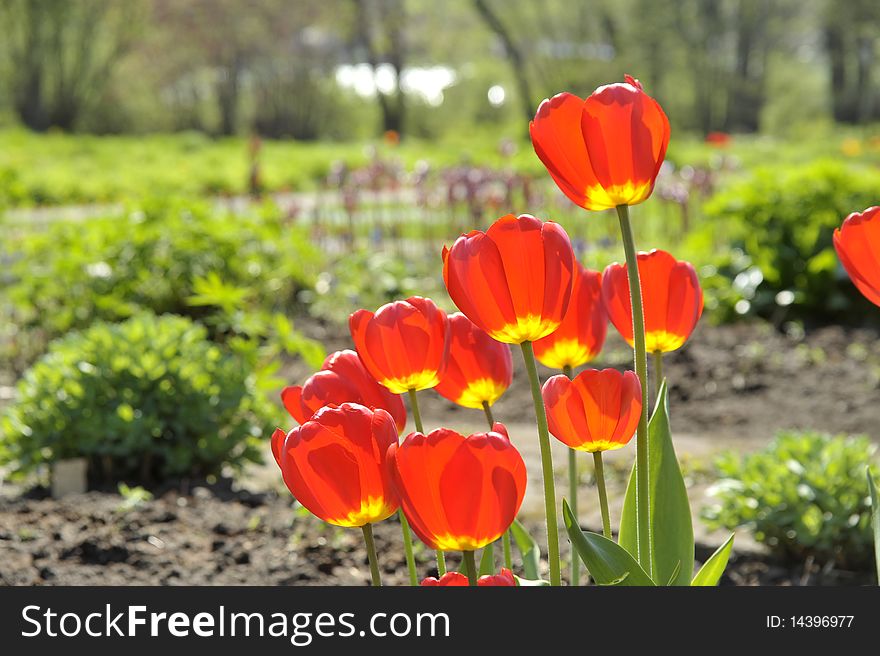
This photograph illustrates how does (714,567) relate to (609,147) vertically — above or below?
below

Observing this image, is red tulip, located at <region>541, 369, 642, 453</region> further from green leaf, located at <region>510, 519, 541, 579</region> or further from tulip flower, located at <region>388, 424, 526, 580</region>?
green leaf, located at <region>510, 519, 541, 579</region>

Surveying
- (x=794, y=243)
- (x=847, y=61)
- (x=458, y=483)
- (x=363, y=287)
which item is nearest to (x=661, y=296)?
(x=458, y=483)

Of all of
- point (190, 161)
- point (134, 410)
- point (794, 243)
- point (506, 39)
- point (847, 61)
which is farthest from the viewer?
point (847, 61)

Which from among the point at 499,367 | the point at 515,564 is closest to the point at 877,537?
the point at 499,367

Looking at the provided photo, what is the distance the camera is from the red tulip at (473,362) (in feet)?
4.01

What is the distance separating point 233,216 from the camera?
6.18m

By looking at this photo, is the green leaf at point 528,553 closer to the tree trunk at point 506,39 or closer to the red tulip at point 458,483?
the red tulip at point 458,483

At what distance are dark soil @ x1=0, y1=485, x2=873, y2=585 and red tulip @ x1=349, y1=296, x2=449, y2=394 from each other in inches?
53.2

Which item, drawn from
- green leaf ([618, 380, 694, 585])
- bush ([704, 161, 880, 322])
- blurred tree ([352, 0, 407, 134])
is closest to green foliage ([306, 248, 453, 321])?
bush ([704, 161, 880, 322])

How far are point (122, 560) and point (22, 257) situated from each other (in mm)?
3400

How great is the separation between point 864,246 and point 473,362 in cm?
43

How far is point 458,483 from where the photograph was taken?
0.94m

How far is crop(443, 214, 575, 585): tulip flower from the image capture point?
39.1 inches

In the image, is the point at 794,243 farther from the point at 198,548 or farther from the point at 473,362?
the point at 473,362
